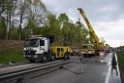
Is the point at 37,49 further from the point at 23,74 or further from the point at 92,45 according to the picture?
the point at 92,45

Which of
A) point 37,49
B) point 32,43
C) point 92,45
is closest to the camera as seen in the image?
point 37,49

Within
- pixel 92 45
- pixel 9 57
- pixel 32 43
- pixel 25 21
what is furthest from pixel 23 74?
pixel 25 21

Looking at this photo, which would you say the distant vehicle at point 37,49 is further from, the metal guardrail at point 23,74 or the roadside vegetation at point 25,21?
the metal guardrail at point 23,74

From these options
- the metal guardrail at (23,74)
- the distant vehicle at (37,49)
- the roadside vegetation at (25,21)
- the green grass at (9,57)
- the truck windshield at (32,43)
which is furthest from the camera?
the roadside vegetation at (25,21)

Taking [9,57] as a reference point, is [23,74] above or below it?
below

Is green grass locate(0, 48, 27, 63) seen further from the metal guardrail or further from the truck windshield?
the metal guardrail

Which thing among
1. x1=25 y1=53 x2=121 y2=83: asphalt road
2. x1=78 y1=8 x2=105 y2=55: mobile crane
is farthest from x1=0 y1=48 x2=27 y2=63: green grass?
x1=78 y1=8 x2=105 y2=55: mobile crane

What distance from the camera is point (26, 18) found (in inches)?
1636

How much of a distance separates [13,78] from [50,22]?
43.3m

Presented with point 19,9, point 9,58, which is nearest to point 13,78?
point 9,58

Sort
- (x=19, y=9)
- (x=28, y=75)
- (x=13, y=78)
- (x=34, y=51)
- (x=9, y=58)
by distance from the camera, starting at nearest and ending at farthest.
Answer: (x=13, y=78)
(x=28, y=75)
(x=34, y=51)
(x=9, y=58)
(x=19, y=9)

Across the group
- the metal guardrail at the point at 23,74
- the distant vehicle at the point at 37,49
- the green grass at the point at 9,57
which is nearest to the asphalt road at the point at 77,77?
the metal guardrail at the point at 23,74

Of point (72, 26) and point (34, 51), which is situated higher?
point (72, 26)

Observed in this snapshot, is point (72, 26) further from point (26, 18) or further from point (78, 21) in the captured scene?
point (26, 18)
